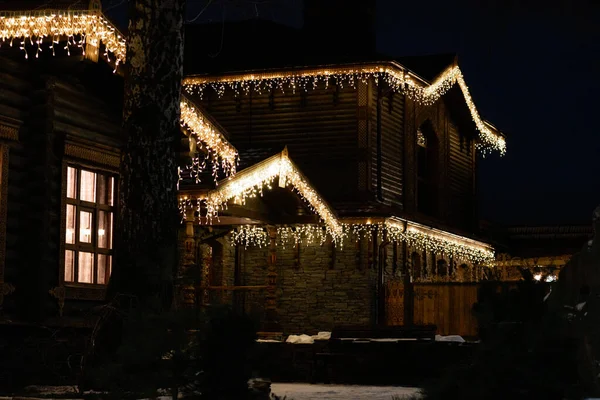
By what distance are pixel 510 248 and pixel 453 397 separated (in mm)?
39271

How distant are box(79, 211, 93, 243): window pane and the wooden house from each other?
A: 26 millimetres

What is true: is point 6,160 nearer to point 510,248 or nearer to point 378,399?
point 378,399

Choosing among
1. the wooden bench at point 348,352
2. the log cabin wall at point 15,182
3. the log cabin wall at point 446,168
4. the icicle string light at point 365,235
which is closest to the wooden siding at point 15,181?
the log cabin wall at point 15,182

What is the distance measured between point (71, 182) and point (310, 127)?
14.6 m

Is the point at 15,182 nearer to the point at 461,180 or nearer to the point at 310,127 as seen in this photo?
the point at 310,127

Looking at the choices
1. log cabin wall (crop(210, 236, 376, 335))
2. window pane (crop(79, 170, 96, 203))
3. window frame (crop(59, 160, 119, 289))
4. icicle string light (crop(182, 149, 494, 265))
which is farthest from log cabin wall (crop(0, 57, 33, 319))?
log cabin wall (crop(210, 236, 376, 335))

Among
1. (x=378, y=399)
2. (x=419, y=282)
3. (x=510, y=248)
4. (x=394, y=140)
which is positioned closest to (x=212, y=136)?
(x=378, y=399)

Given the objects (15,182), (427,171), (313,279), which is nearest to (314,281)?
(313,279)

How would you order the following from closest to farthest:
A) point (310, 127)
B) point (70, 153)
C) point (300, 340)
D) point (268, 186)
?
point (70, 153) → point (300, 340) → point (268, 186) → point (310, 127)

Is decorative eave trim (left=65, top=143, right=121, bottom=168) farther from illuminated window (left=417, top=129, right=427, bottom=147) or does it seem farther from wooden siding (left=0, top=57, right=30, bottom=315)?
illuminated window (left=417, top=129, right=427, bottom=147)

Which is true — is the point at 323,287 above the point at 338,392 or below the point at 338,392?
above

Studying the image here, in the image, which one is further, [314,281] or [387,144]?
[387,144]

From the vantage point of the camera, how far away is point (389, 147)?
32531 millimetres

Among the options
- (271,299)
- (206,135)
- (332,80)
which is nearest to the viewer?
(206,135)
